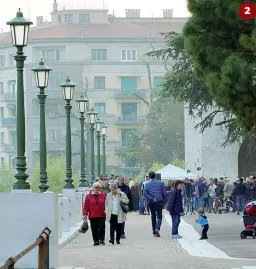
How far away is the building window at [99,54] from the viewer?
141363 millimetres

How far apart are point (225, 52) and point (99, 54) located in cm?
11411

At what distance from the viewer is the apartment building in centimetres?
13950

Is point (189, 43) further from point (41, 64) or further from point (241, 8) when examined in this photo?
point (41, 64)

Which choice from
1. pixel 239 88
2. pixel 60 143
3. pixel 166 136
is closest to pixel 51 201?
pixel 239 88

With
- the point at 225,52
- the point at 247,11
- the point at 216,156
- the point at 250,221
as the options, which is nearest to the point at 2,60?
the point at 216,156

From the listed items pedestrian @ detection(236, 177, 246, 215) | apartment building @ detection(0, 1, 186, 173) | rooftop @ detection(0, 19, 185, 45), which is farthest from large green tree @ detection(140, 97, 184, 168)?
pedestrian @ detection(236, 177, 246, 215)

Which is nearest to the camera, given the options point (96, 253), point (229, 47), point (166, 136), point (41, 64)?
point (96, 253)

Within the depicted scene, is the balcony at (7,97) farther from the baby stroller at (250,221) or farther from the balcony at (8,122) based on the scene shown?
the baby stroller at (250,221)

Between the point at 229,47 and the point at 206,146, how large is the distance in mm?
44664

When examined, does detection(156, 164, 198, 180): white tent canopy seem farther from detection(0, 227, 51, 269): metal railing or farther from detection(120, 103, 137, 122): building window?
detection(120, 103, 137, 122): building window

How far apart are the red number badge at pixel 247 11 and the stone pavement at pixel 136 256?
199 inches

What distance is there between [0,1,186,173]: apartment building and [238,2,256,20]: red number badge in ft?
360

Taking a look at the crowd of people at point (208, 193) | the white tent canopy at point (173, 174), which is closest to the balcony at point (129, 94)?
the white tent canopy at point (173, 174)

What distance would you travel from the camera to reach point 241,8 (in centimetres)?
2673
